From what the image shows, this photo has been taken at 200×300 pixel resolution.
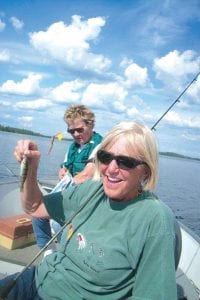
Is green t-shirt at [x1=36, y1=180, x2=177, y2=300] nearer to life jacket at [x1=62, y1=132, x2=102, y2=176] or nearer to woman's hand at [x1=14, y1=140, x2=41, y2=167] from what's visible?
woman's hand at [x1=14, y1=140, x2=41, y2=167]

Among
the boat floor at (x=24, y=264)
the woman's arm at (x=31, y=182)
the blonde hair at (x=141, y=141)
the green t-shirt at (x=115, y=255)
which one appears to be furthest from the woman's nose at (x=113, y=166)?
the boat floor at (x=24, y=264)

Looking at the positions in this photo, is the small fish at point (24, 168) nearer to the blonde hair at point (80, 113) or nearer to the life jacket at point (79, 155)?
the life jacket at point (79, 155)

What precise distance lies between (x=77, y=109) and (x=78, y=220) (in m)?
2.37

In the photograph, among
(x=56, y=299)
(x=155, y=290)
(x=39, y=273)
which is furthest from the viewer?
(x=39, y=273)

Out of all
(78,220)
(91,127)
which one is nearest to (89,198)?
(78,220)

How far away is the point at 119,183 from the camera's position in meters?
2.43

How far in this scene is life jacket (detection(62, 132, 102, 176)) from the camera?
15.4ft

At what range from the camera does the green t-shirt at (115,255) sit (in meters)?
2.07

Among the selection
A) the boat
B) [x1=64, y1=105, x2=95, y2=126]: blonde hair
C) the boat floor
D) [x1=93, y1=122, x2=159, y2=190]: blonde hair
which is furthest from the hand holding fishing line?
[x1=64, y1=105, x2=95, y2=126]: blonde hair

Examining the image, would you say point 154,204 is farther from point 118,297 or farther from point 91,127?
point 91,127

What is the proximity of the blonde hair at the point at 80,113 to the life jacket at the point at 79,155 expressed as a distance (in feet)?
0.77

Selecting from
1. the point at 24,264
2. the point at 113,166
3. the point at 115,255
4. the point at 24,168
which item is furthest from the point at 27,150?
the point at 24,264

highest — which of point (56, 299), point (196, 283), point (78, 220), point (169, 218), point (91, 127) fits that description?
point (91, 127)

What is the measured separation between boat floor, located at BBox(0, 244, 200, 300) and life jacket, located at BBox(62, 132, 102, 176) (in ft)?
4.42
